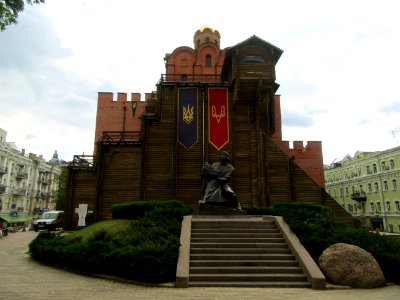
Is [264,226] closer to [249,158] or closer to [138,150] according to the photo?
[249,158]

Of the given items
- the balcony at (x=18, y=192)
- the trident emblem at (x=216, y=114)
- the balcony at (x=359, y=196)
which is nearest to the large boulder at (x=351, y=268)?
the trident emblem at (x=216, y=114)

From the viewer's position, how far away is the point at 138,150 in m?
23.8

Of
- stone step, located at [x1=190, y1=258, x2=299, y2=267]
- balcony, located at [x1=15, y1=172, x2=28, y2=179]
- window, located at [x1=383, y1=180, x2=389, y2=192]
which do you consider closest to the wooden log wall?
stone step, located at [x1=190, y1=258, x2=299, y2=267]

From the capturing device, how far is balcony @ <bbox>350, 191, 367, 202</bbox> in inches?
1812

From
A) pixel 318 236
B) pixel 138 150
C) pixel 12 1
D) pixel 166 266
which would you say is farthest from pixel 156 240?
pixel 138 150

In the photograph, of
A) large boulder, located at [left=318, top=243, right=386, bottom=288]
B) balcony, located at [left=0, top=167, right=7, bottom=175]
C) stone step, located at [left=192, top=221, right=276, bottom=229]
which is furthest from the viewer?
balcony, located at [left=0, top=167, right=7, bottom=175]

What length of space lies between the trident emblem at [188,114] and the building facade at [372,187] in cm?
2560

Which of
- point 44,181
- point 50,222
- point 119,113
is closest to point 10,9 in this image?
point 50,222

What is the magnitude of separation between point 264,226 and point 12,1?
10.7 meters

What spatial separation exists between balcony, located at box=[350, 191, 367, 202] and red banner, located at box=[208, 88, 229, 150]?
3176cm

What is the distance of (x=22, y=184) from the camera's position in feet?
167

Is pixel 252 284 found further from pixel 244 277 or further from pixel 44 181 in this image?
pixel 44 181

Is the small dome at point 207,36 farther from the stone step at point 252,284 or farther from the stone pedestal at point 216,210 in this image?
the stone step at point 252,284

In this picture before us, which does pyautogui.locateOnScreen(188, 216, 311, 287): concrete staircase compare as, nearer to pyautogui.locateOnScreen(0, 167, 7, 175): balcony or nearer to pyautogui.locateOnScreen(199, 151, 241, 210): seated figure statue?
pyautogui.locateOnScreen(199, 151, 241, 210): seated figure statue
